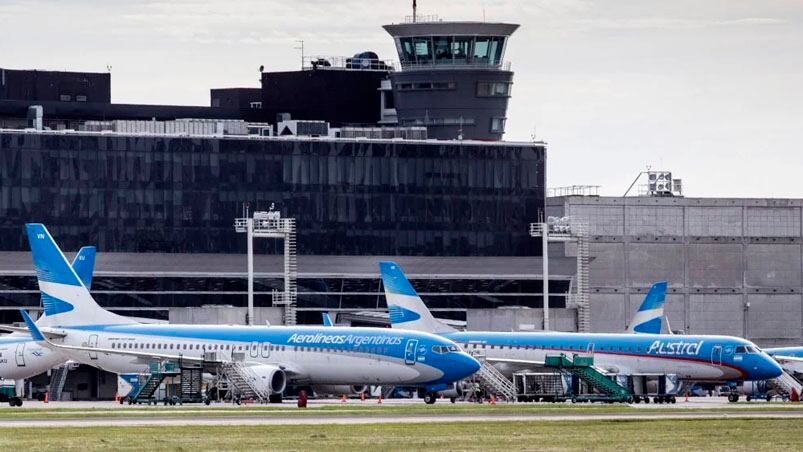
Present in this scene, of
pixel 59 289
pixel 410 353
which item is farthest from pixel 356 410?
pixel 59 289

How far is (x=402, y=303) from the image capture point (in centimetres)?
13650

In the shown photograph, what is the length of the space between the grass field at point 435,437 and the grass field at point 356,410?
1262 centimetres

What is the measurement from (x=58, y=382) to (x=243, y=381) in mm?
31998

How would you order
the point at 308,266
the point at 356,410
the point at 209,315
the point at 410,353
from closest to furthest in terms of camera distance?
the point at 356,410
the point at 410,353
the point at 209,315
the point at 308,266

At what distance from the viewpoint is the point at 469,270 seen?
182875 mm

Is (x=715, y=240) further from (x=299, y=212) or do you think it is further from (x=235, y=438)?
(x=235, y=438)

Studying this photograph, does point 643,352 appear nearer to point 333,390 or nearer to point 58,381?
point 333,390

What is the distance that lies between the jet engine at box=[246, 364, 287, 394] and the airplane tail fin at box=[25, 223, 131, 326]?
14250 mm

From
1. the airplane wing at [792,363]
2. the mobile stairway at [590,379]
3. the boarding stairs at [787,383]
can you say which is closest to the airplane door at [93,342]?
the mobile stairway at [590,379]

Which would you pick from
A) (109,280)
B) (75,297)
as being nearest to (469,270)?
(109,280)

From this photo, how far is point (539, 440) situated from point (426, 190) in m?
116

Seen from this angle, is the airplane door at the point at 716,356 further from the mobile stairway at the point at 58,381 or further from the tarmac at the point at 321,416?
the mobile stairway at the point at 58,381

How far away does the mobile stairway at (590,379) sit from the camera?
111438mm

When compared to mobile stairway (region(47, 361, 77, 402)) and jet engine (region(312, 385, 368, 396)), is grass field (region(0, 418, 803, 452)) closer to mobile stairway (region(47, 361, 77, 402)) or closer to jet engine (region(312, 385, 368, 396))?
jet engine (region(312, 385, 368, 396))
